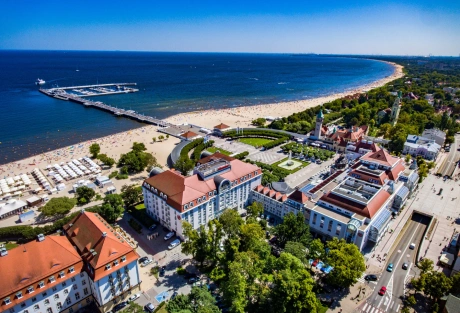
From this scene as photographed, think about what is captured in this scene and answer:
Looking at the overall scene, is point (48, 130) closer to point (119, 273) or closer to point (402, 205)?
point (119, 273)

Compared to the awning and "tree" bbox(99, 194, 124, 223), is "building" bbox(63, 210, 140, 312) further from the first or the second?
the awning

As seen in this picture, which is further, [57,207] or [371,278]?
[57,207]

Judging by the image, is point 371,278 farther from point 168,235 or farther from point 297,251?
point 168,235

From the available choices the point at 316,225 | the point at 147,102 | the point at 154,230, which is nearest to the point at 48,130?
the point at 147,102

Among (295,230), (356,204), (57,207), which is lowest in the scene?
(57,207)

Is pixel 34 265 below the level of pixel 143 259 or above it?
above

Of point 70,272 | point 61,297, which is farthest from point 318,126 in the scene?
point 61,297

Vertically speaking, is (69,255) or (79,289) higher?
(69,255)

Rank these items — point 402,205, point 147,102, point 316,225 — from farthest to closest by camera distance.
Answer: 1. point 147,102
2. point 402,205
3. point 316,225
